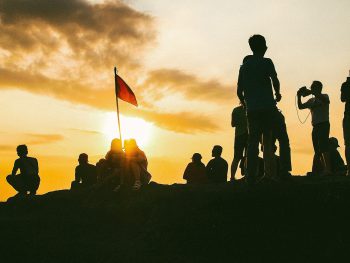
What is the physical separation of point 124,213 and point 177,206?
5.73ft

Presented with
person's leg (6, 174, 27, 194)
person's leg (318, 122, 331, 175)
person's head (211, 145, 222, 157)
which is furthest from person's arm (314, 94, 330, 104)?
person's leg (6, 174, 27, 194)

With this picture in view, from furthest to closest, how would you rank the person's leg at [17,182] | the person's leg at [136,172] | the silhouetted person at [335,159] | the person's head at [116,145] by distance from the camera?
the person's leg at [17,182]
the silhouetted person at [335,159]
the person's head at [116,145]
the person's leg at [136,172]

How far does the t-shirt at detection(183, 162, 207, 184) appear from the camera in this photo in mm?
14289

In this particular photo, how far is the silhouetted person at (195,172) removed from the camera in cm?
1430

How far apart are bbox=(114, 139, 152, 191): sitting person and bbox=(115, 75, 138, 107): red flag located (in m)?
2.56

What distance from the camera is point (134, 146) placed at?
13.6m

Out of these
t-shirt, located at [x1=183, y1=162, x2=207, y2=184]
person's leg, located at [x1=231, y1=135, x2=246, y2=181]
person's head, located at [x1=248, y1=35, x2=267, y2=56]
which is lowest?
t-shirt, located at [x1=183, y1=162, x2=207, y2=184]

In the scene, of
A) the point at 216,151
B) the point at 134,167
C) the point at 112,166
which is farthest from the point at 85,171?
the point at 216,151

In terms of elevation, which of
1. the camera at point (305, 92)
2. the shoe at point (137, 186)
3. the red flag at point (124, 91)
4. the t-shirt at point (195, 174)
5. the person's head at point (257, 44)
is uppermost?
the red flag at point (124, 91)

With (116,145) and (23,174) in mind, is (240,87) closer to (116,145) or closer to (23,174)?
(116,145)

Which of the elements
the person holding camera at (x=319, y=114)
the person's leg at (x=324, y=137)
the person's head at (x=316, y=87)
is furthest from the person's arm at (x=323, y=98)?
the person's leg at (x=324, y=137)

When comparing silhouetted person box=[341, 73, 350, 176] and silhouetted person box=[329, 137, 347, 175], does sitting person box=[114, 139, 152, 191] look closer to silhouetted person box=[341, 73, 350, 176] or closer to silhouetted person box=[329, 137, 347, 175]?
silhouetted person box=[329, 137, 347, 175]

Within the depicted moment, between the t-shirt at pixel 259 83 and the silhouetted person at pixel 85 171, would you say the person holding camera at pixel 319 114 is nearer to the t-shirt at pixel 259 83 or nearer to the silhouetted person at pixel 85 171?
the t-shirt at pixel 259 83

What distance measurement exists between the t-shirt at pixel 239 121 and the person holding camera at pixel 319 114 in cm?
133
